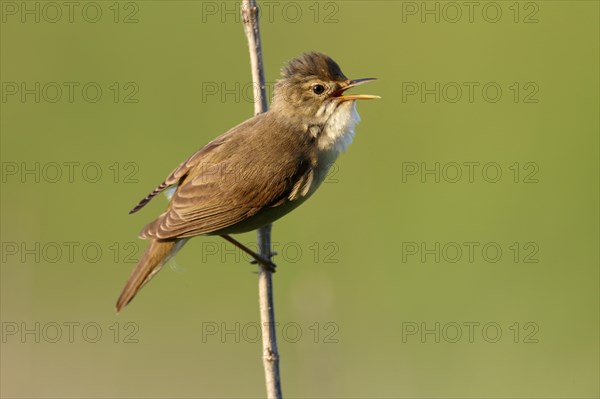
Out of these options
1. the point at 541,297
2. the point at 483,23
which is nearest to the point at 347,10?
the point at 483,23

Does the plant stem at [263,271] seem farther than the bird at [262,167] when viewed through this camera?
No

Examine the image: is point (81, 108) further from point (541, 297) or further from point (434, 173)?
point (541, 297)

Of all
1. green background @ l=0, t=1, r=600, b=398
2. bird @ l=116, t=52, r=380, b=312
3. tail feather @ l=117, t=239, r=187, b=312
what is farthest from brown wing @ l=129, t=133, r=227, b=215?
green background @ l=0, t=1, r=600, b=398

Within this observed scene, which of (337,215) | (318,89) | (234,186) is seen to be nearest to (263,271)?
(234,186)

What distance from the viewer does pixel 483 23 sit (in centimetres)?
889

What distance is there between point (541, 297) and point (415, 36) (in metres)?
4.24

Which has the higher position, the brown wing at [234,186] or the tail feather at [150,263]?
the brown wing at [234,186]

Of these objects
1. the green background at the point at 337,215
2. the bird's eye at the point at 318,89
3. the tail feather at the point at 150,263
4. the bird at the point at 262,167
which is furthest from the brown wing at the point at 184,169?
the green background at the point at 337,215

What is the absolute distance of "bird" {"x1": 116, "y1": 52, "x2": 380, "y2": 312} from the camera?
374 cm

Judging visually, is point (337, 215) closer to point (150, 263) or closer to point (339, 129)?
point (339, 129)

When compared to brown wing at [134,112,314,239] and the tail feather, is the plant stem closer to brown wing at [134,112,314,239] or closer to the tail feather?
brown wing at [134,112,314,239]

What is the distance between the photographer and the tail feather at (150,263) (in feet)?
12.1

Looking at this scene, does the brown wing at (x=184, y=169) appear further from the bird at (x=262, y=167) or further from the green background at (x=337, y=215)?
the green background at (x=337, y=215)

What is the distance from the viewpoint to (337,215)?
21.7 ft
